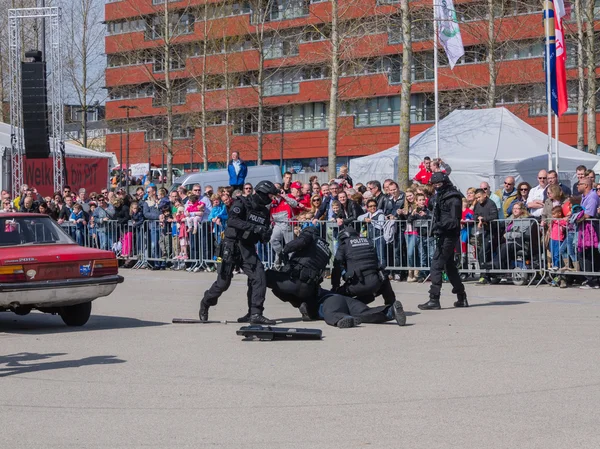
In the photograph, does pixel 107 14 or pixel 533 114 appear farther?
pixel 107 14

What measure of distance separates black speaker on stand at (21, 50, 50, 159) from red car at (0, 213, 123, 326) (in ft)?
51.3

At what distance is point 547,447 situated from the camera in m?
5.95

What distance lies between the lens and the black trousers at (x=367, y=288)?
1250cm

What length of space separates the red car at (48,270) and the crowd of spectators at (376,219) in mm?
4781

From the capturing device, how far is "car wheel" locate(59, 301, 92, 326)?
1262cm

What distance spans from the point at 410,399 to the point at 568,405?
1.13 metres

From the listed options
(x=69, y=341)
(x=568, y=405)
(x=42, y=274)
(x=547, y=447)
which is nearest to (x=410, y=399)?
(x=568, y=405)

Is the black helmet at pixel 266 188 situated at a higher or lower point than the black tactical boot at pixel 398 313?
higher

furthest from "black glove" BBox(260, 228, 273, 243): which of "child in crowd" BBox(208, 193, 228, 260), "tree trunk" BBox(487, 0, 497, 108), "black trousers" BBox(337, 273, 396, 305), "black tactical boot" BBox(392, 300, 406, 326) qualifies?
"tree trunk" BBox(487, 0, 497, 108)

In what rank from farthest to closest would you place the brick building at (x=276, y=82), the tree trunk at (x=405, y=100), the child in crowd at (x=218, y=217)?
the brick building at (x=276, y=82) < the tree trunk at (x=405, y=100) < the child in crowd at (x=218, y=217)

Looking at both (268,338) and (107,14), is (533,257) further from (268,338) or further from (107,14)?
(107,14)

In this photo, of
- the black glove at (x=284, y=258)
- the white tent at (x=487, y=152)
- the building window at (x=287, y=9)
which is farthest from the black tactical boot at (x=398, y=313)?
the building window at (x=287, y=9)

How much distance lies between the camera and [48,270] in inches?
468

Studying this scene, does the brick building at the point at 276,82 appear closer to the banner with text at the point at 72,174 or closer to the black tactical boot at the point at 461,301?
the banner with text at the point at 72,174
